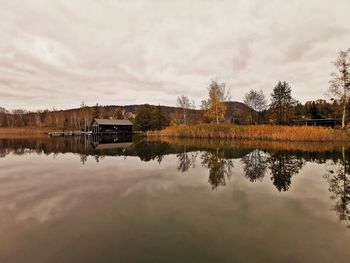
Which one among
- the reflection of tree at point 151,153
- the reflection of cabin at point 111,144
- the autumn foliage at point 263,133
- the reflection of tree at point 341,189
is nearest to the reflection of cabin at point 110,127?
the reflection of cabin at point 111,144

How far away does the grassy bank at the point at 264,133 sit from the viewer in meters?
25.7

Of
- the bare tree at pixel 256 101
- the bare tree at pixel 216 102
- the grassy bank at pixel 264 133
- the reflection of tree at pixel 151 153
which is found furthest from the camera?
the bare tree at pixel 256 101

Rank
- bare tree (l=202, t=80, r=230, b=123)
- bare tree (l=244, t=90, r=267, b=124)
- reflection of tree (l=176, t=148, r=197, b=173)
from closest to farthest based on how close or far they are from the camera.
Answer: reflection of tree (l=176, t=148, r=197, b=173), bare tree (l=202, t=80, r=230, b=123), bare tree (l=244, t=90, r=267, b=124)

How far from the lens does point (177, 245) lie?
388cm

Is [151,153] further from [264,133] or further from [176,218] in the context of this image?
A: [264,133]

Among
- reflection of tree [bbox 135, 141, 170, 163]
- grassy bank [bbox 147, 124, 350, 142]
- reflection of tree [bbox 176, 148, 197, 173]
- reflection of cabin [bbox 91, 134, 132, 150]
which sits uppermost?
grassy bank [bbox 147, 124, 350, 142]

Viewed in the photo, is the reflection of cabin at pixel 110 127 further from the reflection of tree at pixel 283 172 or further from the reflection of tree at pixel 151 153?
the reflection of tree at pixel 283 172

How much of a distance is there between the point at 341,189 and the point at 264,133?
22939mm

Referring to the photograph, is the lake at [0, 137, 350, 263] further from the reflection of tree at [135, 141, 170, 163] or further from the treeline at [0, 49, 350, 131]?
the treeline at [0, 49, 350, 131]

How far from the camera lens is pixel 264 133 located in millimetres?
29234

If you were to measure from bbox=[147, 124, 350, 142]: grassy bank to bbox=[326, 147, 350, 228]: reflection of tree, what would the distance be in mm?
15962

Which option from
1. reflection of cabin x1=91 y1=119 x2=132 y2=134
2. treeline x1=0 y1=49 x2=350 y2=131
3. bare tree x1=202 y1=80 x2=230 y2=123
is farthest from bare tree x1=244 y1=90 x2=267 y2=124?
reflection of cabin x1=91 y1=119 x2=132 y2=134

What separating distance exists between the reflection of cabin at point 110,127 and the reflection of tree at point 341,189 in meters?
54.6

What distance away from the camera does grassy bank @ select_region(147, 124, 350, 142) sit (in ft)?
84.2
